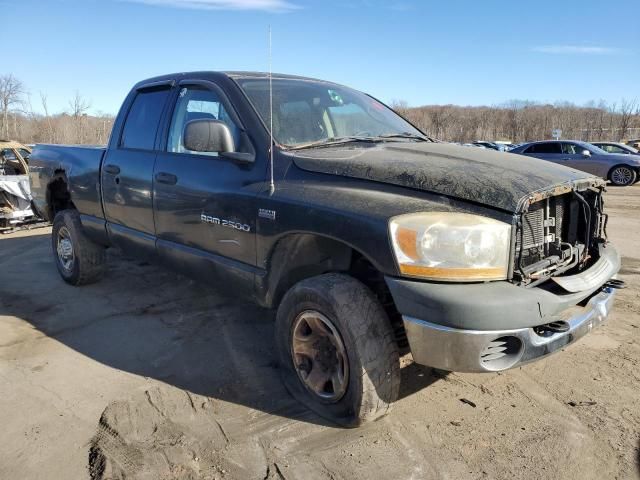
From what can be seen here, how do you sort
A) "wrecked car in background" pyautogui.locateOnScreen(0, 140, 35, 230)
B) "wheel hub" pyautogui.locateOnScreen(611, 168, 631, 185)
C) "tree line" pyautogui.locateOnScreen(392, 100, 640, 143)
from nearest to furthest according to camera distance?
"wrecked car in background" pyautogui.locateOnScreen(0, 140, 35, 230) → "wheel hub" pyautogui.locateOnScreen(611, 168, 631, 185) → "tree line" pyautogui.locateOnScreen(392, 100, 640, 143)

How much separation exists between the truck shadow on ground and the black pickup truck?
0.30m

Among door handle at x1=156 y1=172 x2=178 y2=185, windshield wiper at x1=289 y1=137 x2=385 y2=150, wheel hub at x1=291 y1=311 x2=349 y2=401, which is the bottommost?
wheel hub at x1=291 y1=311 x2=349 y2=401

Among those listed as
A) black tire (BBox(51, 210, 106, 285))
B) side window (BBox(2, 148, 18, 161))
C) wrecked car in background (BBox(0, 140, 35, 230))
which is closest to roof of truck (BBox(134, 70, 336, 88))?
black tire (BBox(51, 210, 106, 285))

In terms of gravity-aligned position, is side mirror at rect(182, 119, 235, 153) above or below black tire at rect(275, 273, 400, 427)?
above

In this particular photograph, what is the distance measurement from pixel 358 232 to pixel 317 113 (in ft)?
4.82

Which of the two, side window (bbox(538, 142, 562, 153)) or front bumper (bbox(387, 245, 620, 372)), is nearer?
front bumper (bbox(387, 245, 620, 372))

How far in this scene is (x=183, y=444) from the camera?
2.59 meters

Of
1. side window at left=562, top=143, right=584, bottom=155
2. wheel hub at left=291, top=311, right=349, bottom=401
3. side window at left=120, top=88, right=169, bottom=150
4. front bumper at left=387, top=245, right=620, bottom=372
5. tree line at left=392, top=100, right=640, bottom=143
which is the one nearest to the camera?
front bumper at left=387, top=245, right=620, bottom=372

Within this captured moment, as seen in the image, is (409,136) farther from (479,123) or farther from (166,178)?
(479,123)

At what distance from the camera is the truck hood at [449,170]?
95.8 inches

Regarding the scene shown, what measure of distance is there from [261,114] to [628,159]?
17.0 meters

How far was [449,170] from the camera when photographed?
8.60 feet

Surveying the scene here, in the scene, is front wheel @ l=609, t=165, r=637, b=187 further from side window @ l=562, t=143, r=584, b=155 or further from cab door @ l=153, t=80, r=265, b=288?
cab door @ l=153, t=80, r=265, b=288

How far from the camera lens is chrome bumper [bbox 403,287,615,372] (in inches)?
88.4
